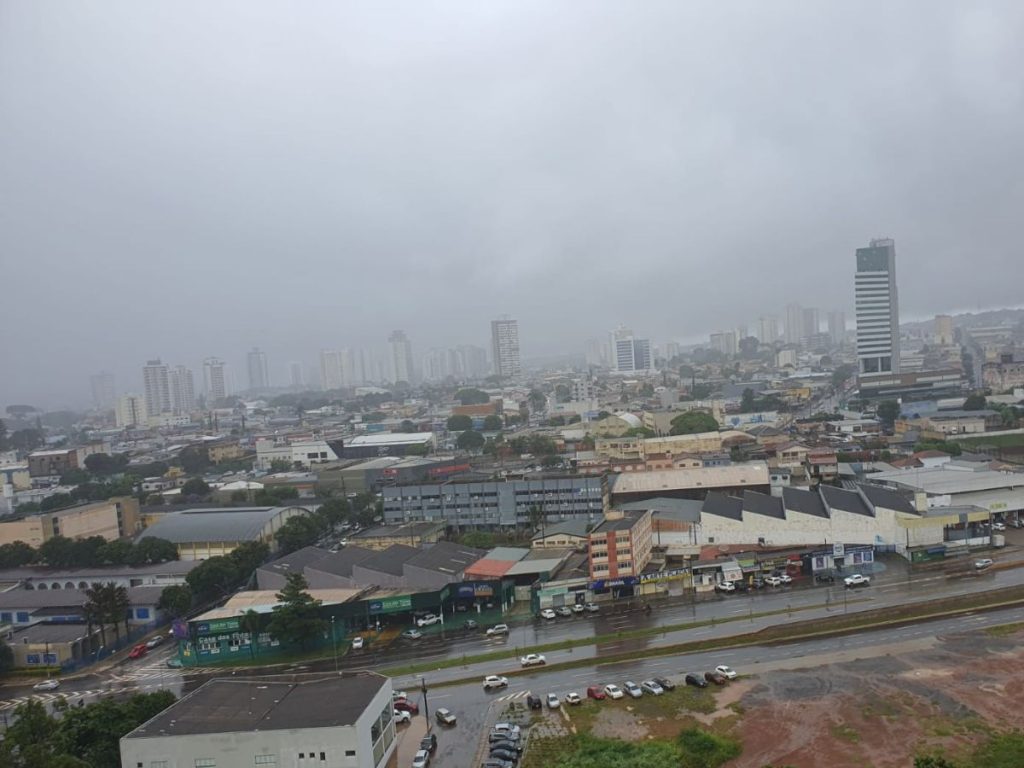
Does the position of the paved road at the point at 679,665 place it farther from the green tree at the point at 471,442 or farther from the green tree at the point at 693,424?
the green tree at the point at 471,442

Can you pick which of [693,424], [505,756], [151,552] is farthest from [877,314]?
[505,756]

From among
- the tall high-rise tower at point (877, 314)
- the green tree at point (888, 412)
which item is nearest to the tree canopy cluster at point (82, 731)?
the green tree at point (888, 412)

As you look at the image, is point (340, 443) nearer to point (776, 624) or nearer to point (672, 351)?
point (776, 624)

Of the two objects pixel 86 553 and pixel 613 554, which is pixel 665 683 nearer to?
pixel 613 554

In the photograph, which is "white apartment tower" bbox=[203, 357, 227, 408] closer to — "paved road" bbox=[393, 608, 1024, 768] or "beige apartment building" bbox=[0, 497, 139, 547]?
"beige apartment building" bbox=[0, 497, 139, 547]

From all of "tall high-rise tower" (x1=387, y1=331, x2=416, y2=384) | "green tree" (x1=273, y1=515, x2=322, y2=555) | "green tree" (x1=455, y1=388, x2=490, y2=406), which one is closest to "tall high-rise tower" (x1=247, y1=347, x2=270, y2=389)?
"tall high-rise tower" (x1=387, y1=331, x2=416, y2=384)

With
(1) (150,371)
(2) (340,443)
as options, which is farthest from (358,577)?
(1) (150,371)
